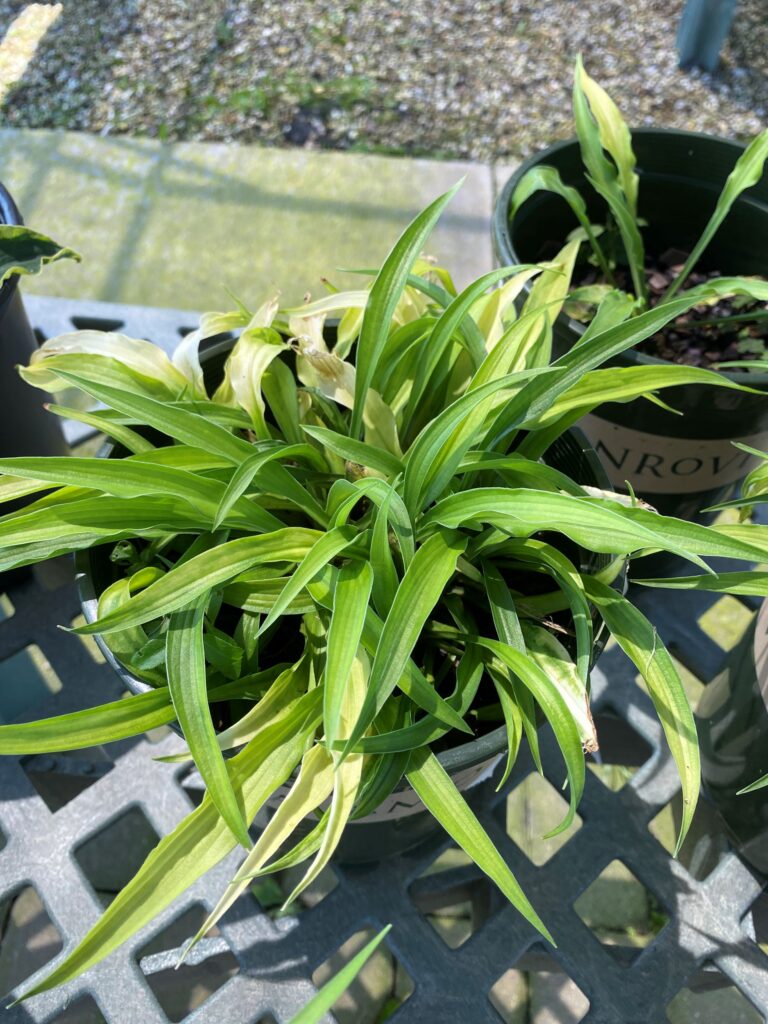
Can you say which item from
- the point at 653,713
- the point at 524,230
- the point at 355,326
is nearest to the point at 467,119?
the point at 524,230

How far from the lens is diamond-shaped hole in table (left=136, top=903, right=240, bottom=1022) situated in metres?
0.80

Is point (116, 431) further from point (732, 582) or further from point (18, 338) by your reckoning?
point (732, 582)

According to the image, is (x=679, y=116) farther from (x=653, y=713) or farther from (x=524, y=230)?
(x=653, y=713)

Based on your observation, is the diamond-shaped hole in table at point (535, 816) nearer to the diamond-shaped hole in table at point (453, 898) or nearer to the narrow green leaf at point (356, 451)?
the diamond-shaped hole in table at point (453, 898)

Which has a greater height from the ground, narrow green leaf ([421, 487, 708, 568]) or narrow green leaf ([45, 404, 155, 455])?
narrow green leaf ([45, 404, 155, 455])

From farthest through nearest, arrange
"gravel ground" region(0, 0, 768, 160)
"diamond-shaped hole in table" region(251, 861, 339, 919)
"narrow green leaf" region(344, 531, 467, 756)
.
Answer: "gravel ground" region(0, 0, 768, 160), "diamond-shaped hole in table" region(251, 861, 339, 919), "narrow green leaf" region(344, 531, 467, 756)

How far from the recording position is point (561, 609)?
25.0 inches

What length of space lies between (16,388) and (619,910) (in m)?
0.85

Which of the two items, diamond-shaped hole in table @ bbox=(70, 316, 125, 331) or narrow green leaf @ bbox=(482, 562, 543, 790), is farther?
diamond-shaped hole in table @ bbox=(70, 316, 125, 331)

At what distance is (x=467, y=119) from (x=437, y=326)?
1352mm

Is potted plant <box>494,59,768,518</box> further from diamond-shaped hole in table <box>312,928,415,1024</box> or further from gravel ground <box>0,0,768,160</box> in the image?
gravel ground <box>0,0,768,160</box>

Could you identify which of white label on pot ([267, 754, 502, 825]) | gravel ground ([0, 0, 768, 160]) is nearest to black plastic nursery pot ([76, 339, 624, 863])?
white label on pot ([267, 754, 502, 825])

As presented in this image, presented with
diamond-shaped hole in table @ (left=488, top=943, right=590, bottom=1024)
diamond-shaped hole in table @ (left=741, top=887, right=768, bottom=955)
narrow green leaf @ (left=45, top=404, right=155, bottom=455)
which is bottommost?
diamond-shaped hole in table @ (left=488, top=943, right=590, bottom=1024)

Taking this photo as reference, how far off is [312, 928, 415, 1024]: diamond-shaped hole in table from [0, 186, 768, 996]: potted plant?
12.3 inches
